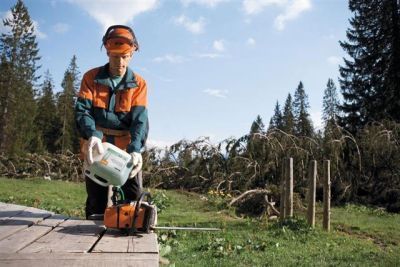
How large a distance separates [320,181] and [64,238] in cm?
1106

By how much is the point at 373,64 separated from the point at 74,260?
33.0 m

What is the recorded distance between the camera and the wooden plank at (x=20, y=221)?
289 centimetres

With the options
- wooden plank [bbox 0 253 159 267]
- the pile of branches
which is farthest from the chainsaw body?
the pile of branches

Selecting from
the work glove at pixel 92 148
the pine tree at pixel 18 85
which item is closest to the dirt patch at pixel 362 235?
the work glove at pixel 92 148

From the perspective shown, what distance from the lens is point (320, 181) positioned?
12.9m

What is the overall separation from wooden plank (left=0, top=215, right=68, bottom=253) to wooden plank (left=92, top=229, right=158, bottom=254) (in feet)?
1.23

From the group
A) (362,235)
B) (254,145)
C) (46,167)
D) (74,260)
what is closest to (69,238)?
(74,260)

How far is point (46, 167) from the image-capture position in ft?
55.7

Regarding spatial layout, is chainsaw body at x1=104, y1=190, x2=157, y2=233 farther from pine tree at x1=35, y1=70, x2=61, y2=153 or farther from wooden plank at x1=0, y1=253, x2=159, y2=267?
pine tree at x1=35, y1=70, x2=61, y2=153

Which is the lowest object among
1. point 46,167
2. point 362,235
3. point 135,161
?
point 362,235

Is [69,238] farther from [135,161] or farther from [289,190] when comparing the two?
[289,190]

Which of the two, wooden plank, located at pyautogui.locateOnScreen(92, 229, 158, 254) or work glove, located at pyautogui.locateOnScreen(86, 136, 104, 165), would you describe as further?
work glove, located at pyautogui.locateOnScreen(86, 136, 104, 165)

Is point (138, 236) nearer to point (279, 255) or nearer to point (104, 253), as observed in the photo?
point (104, 253)

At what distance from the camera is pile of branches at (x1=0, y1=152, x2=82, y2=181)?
1659 cm
